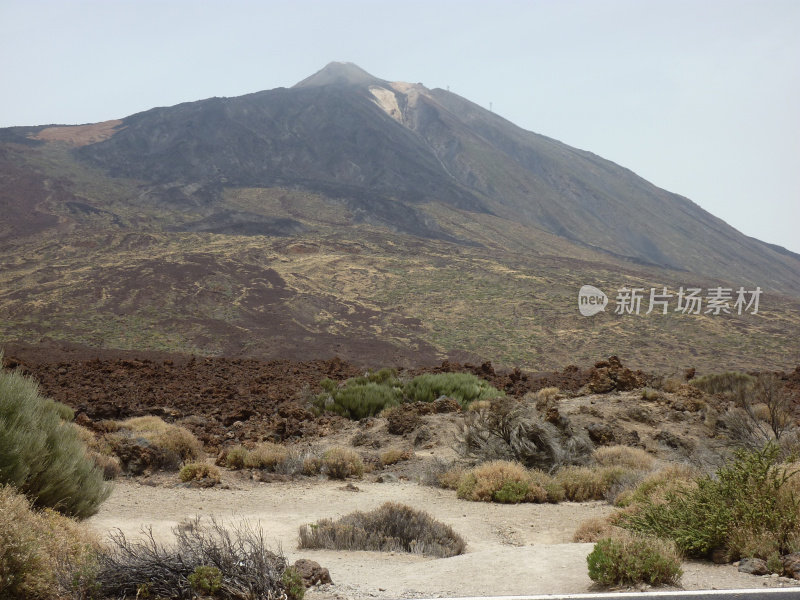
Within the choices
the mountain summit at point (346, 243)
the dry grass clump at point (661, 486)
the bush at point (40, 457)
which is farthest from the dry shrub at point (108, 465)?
the mountain summit at point (346, 243)

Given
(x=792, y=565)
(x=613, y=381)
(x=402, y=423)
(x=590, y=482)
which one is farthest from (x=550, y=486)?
(x=613, y=381)

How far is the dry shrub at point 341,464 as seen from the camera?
11.2 metres

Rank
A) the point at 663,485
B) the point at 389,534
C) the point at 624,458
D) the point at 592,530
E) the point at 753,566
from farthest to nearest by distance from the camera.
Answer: the point at 624,458 < the point at 663,485 < the point at 389,534 < the point at 592,530 < the point at 753,566

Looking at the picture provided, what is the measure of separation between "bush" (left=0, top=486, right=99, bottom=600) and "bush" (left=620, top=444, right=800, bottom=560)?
458 centimetres

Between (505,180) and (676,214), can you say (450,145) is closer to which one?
(505,180)

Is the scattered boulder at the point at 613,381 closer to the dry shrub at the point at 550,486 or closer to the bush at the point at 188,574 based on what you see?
the dry shrub at the point at 550,486

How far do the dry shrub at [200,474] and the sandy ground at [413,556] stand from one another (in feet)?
1.00

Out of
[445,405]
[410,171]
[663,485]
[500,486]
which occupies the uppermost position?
[410,171]

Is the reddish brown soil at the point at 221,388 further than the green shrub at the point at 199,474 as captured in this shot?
Yes

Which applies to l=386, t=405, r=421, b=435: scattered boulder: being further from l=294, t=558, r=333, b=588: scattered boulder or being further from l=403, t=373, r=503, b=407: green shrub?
l=294, t=558, r=333, b=588: scattered boulder

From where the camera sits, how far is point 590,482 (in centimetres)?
967

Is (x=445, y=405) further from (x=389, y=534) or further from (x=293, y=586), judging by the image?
(x=293, y=586)

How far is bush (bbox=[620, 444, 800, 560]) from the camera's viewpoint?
526 centimetres

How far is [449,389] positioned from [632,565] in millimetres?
12939
